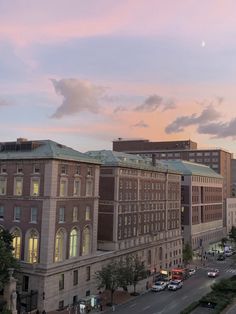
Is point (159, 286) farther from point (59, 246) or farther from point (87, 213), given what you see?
point (59, 246)

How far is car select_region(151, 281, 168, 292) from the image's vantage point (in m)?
95.9

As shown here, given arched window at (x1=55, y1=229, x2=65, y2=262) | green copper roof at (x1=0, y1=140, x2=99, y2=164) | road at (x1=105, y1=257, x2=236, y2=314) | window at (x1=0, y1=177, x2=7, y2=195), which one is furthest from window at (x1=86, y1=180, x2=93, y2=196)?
road at (x1=105, y1=257, x2=236, y2=314)

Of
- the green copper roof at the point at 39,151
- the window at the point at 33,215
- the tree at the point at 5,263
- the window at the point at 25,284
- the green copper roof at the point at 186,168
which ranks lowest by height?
the window at the point at 25,284

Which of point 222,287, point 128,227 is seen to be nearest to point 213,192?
point 128,227

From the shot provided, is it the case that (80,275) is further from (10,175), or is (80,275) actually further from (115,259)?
(10,175)

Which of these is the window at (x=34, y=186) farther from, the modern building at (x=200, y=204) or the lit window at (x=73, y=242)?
the modern building at (x=200, y=204)

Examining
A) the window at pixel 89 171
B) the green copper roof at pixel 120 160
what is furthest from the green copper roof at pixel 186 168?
the window at pixel 89 171

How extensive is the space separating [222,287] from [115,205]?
108ft

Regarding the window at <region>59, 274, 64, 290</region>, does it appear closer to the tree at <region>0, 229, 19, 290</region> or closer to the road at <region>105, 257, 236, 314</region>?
the road at <region>105, 257, 236, 314</region>

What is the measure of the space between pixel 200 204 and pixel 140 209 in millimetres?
61446

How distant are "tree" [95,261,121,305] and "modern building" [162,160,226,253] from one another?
57250 mm

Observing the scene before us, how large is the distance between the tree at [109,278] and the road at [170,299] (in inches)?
153

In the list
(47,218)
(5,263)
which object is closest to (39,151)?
(47,218)

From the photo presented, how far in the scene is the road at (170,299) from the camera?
78562mm
